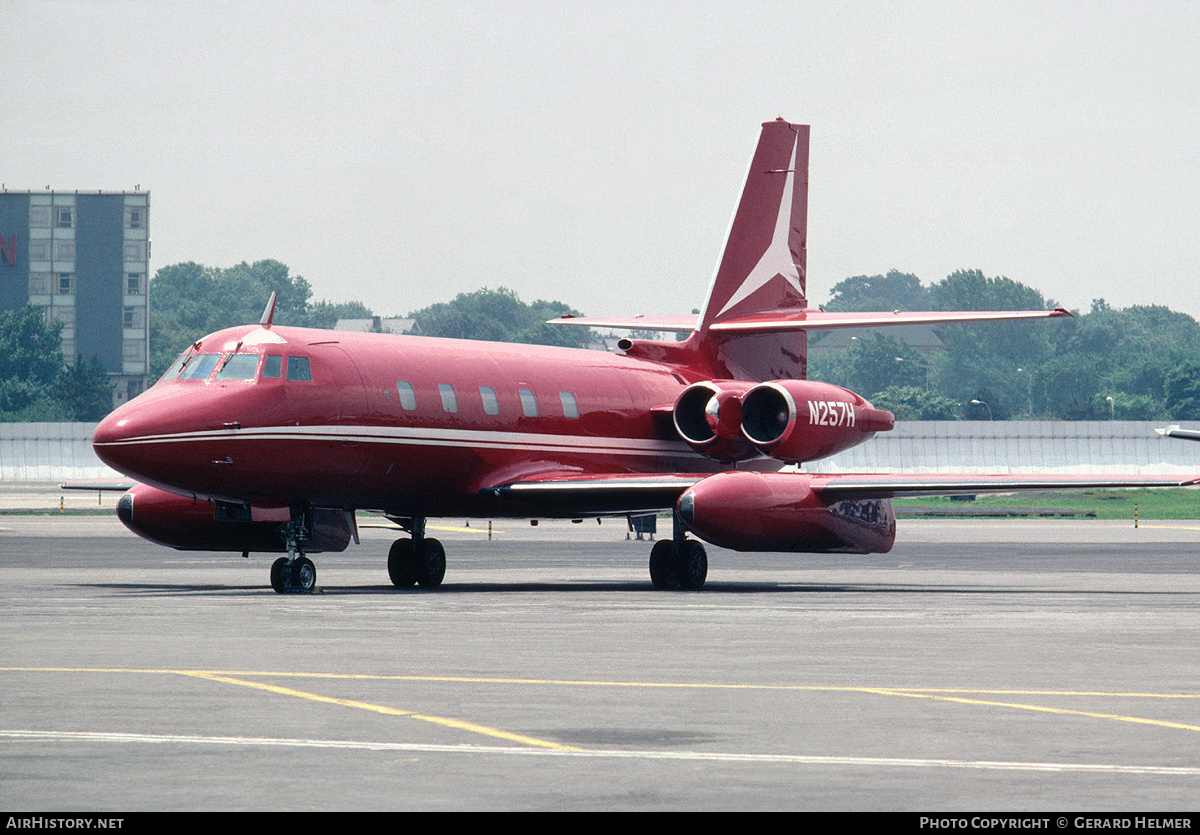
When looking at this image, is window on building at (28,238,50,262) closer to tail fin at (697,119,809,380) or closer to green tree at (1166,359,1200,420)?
green tree at (1166,359,1200,420)

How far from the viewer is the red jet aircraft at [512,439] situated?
86.2 ft

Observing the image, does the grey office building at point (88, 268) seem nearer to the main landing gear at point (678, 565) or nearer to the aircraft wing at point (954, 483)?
the main landing gear at point (678, 565)

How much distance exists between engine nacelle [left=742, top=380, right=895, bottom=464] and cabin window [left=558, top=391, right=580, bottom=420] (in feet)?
10.0

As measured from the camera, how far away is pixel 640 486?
29.0 m

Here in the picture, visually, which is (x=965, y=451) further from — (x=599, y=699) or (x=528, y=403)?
(x=599, y=699)

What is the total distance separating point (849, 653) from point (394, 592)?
39.8 feet

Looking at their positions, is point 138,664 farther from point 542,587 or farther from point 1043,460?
point 1043,460

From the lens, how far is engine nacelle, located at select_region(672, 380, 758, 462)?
32188 mm

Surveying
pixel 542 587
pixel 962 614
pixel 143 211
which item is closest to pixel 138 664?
pixel 962 614

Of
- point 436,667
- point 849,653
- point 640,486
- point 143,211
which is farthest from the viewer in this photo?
point 143,211

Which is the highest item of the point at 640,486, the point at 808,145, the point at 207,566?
the point at 808,145

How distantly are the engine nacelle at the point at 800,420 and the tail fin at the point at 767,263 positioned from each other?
3.35 meters

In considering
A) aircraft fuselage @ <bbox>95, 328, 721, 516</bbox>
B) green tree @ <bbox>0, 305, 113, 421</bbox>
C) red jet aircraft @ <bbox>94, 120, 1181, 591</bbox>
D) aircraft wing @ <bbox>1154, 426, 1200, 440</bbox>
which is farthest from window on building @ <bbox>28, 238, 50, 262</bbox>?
aircraft wing @ <bbox>1154, 426, 1200, 440</bbox>

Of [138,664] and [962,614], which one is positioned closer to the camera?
[138,664]
